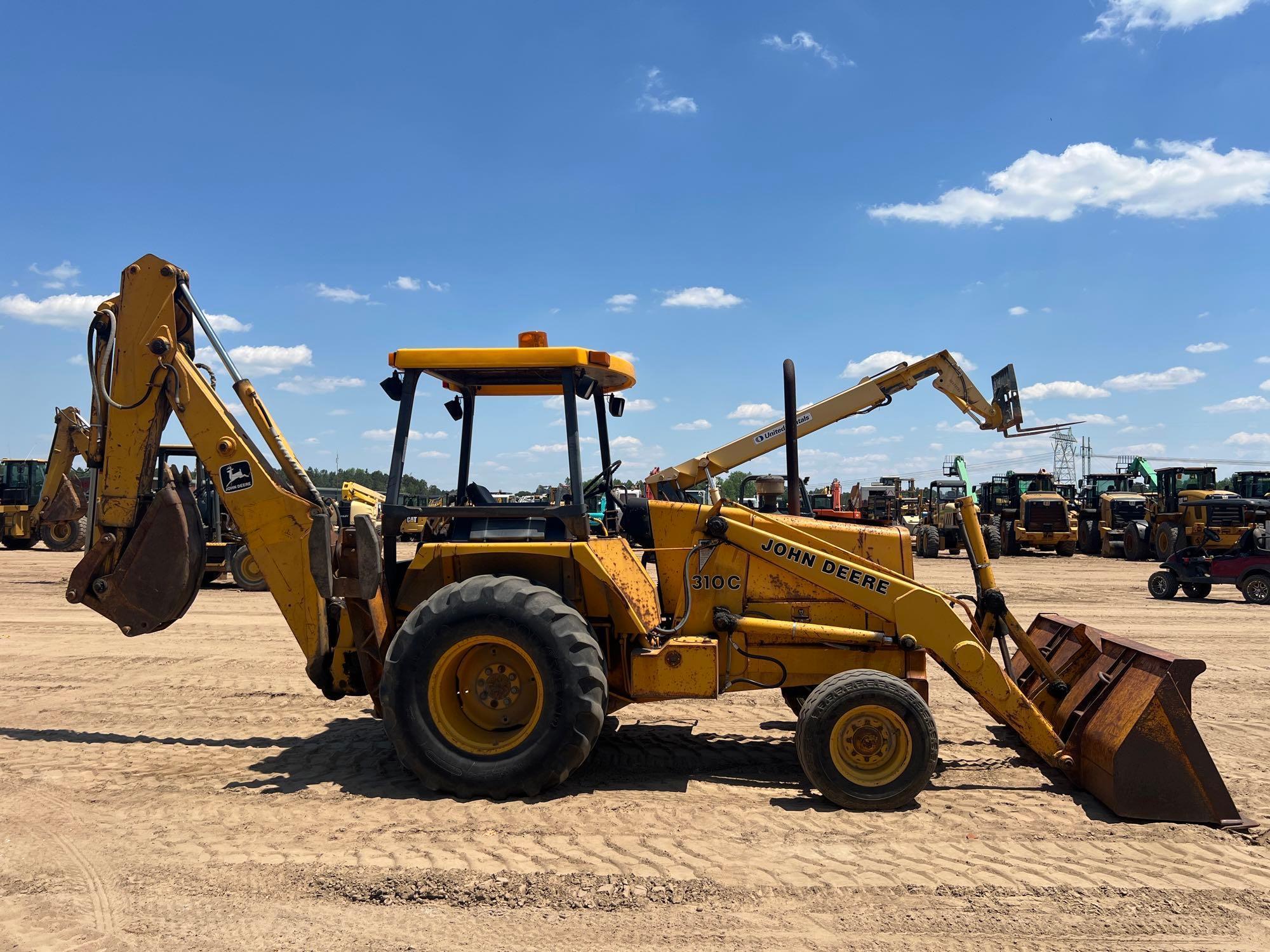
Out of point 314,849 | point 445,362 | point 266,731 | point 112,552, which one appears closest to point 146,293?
point 112,552

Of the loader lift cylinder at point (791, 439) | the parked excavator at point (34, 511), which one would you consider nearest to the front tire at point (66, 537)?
the parked excavator at point (34, 511)

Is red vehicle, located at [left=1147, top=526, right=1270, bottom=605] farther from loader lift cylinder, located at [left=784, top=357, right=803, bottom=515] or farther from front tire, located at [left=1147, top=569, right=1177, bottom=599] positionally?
loader lift cylinder, located at [left=784, top=357, right=803, bottom=515]

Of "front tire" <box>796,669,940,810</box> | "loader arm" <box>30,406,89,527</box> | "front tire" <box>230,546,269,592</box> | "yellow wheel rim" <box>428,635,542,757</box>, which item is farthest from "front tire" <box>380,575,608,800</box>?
"loader arm" <box>30,406,89,527</box>

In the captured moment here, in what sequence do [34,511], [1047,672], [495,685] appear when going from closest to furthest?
[495,685] → [1047,672] → [34,511]

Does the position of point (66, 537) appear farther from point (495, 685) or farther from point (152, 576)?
point (495, 685)

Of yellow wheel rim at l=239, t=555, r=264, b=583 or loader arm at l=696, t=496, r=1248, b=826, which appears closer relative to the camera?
loader arm at l=696, t=496, r=1248, b=826

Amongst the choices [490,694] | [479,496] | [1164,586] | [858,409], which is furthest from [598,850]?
[1164,586]

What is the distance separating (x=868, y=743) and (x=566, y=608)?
1838 millimetres

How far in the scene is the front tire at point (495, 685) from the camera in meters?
5.06

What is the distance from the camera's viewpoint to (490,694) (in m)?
5.42

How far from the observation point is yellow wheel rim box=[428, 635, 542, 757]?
5.33 meters

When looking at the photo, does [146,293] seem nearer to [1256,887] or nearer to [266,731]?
[266,731]

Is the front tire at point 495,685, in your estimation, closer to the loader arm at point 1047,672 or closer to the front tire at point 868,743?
the loader arm at point 1047,672

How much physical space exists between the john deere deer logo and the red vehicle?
1610cm
